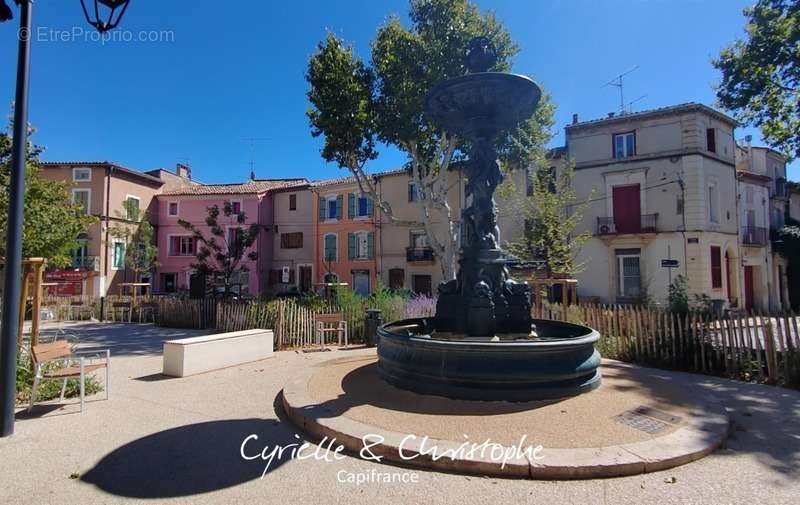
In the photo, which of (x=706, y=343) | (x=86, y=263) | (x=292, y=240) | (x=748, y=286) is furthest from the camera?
(x=292, y=240)

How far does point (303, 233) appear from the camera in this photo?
33188 millimetres

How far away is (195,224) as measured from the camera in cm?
3300

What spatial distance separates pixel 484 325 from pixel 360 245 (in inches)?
977

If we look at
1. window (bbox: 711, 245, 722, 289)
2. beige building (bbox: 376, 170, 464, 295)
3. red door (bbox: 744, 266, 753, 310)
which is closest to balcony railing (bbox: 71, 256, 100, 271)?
beige building (bbox: 376, 170, 464, 295)

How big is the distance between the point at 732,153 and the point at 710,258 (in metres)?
7.04

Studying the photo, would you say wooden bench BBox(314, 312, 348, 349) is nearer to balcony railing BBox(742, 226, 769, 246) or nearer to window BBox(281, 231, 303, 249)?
window BBox(281, 231, 303, 249)

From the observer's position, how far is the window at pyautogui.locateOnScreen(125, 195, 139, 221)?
30.1 m

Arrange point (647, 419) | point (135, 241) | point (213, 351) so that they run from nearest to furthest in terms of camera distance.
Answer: point (647, 419) < point (213, 351) < point (135, 241)

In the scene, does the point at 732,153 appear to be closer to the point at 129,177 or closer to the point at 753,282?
the point at 753,282

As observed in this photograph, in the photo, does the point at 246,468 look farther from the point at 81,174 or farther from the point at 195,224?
the point at 81,174

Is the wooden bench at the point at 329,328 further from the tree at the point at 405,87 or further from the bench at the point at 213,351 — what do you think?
the tree at the point at 405,87

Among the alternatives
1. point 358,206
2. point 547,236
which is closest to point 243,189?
point 358,206

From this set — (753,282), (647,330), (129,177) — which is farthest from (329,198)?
(753,282)

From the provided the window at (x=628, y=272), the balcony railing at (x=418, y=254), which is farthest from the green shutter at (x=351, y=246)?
the window at (x=628, y=272)
